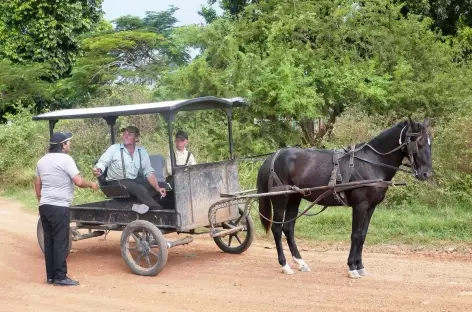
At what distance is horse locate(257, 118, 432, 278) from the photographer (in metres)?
8.20

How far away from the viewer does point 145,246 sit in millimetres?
8836

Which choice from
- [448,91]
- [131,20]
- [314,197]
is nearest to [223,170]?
[314,197]

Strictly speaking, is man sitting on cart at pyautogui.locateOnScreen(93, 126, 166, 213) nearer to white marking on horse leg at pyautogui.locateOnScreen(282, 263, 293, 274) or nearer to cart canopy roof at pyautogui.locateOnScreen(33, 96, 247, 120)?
cart canopy roof at pyautogui.locateOnScreen(33, 96, 247, 120)

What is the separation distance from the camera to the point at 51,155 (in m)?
8.42

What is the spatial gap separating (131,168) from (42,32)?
828 inches

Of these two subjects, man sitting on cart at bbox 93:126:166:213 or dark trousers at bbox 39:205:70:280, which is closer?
dark trousers at bbox 39:205:70:280

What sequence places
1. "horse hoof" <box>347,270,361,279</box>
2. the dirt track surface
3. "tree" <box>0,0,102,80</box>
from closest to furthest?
the dirt track surface < "horse hoof" <box>347,270,361,279</box> < "tree" <box>0,0,102,80</box>

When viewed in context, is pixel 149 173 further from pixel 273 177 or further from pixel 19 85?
pixel 19 85

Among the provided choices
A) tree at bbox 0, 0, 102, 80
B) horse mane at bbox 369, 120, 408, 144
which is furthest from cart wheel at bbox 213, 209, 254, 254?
tree at bbox 0, 0, 102, 80

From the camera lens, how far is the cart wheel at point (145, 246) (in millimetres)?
8641

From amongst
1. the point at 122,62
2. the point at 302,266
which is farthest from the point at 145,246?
the point at 122,62

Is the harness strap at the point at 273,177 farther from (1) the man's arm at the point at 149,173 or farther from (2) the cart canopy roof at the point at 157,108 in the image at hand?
(1) the man's arm at the point at 149,173

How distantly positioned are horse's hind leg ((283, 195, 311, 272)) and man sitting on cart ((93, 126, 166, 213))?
175cm

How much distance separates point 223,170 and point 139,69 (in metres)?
16.1
